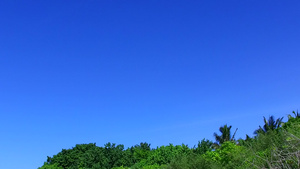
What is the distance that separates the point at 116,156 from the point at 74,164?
20.5 ft

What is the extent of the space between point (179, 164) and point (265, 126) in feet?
122

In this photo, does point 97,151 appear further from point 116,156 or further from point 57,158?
point 57,158

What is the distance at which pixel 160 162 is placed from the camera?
43406 mm

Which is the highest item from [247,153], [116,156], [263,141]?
[116,156]

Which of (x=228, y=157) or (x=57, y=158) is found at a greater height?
(x=57, y=158)

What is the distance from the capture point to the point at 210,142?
150 feet

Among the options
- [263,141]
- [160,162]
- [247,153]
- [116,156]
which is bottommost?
[247,153]

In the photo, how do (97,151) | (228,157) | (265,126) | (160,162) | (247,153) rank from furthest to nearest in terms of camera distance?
1. (265,126)
2. (97,151)
3. (160,162)
4. (228,157)
5. (247,153)

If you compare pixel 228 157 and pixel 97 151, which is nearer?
pixel 228 157

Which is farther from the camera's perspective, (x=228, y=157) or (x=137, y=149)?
(x=137, y=149)

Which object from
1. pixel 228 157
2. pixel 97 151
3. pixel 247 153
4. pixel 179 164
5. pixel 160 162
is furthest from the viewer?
pixel 97 151

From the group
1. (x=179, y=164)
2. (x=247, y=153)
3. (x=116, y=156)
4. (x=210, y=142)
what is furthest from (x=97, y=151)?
(x=247, y=153)

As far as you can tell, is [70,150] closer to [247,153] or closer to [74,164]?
[74,164]

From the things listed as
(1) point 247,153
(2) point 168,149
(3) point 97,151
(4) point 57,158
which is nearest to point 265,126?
(2) point 168,149
